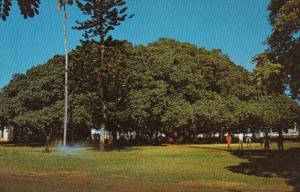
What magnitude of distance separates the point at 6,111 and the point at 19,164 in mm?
34934

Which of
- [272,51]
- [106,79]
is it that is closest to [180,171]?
[272,51]

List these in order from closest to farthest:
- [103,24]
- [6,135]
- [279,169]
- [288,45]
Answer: [288,45], [279,169], [103,24], [6,135]

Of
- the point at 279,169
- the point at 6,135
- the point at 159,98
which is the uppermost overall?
the point at 159,98

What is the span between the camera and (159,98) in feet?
179

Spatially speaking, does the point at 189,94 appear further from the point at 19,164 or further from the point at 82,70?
the point at 19,164

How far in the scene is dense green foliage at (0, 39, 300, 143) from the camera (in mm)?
52719

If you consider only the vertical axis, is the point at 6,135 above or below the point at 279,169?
above

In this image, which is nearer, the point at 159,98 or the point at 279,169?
the point at 279,169

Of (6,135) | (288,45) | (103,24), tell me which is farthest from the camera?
(6,135)

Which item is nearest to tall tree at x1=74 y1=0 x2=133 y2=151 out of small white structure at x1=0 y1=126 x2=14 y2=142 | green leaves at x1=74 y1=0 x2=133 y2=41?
green leaves at x1=74 y1=0 x2=133 y2=41

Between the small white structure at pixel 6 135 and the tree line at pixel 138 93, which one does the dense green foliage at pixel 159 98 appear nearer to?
the tree line at pixel 138 93

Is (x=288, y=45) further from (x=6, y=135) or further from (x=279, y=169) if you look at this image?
(x=6, y=135)

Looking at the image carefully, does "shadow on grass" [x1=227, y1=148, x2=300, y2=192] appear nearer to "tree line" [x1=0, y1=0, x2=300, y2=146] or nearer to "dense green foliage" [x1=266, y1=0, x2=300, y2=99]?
"dense green foliage" [x1=266, y1=0, x2=300, y2=99]

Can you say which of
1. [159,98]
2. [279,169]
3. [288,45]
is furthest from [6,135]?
[288,45]
